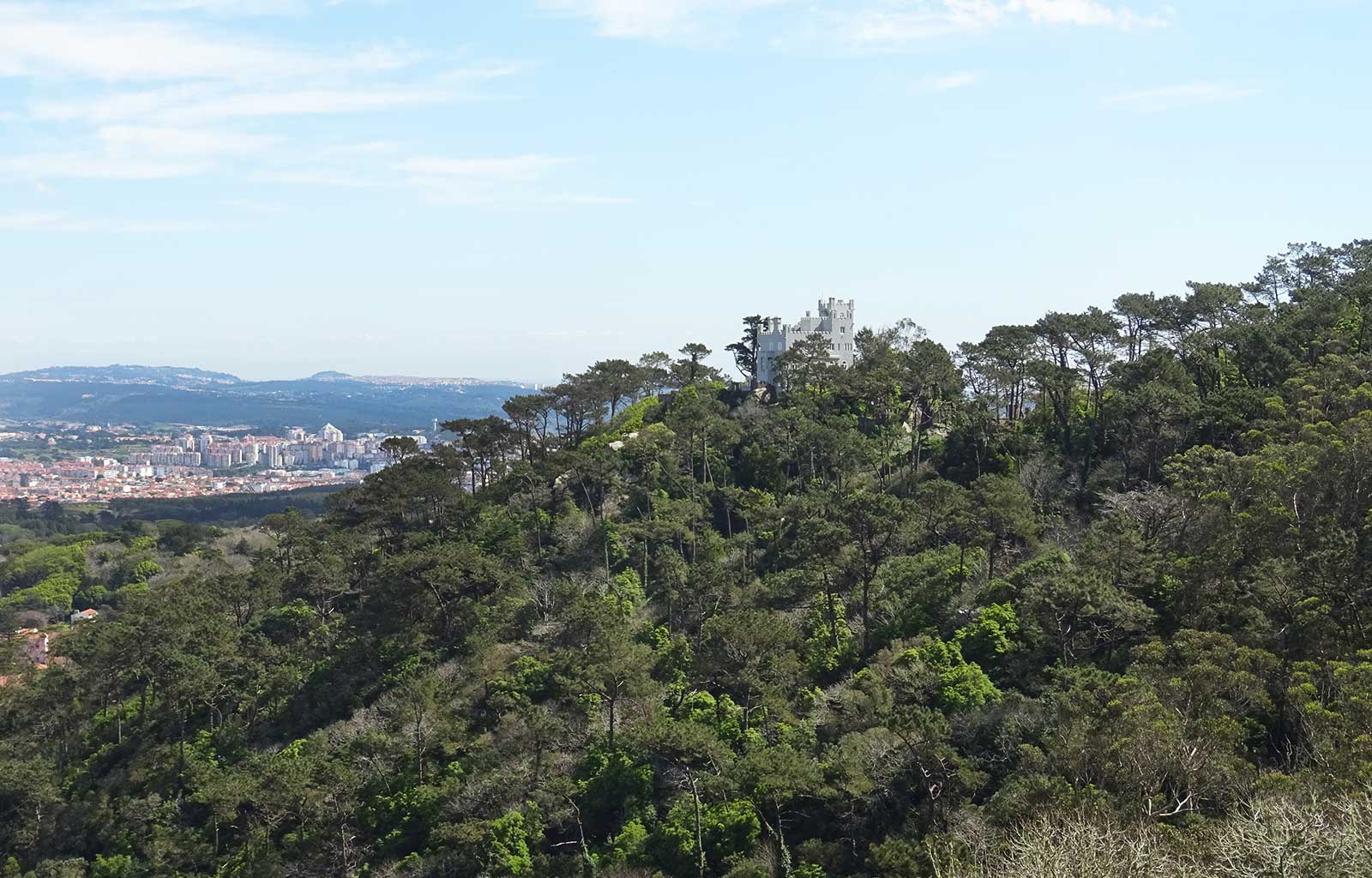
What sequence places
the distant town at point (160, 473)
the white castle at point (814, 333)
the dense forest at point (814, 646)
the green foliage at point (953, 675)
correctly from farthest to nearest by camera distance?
the distant town at point (160, 473) → the white castle at point (814, 333) → the green foliage at point (953, 675) → the dense forest at point (814, 646)

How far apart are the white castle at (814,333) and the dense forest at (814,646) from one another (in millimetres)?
6787

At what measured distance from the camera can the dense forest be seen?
58.1 ft

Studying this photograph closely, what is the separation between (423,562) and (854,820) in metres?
15.7

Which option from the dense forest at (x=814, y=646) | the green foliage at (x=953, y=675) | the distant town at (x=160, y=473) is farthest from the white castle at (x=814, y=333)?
the distant town at (x=160, y=473)

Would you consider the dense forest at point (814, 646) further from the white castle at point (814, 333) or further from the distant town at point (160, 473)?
the distant town at point (160, 473)

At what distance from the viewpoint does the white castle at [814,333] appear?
53.5 meters

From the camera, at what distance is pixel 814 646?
28.7 meters

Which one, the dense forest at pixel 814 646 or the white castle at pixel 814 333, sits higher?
the white castle at pixel 814 333

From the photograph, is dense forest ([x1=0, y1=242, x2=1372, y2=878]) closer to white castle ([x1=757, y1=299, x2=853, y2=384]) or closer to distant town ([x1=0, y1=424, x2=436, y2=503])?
white castle ([x1=757, y1=299, x2=853, y2=384])

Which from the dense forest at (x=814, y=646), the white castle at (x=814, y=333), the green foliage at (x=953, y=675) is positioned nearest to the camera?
the dense forest at (x=814, y=646)

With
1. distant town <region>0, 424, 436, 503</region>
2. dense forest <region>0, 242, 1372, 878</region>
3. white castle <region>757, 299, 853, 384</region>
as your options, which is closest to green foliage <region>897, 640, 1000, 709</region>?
dense forest <region>0, 242, 1372, 878</region>

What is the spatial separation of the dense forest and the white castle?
22.3 ft

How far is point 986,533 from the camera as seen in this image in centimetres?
2911

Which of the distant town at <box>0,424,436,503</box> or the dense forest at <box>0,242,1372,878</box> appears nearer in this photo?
the dense forest at <box>0,242,1372,878</box>
